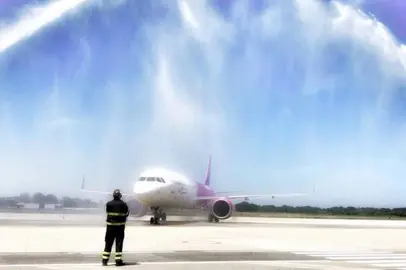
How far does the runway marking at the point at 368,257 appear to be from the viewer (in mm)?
16859

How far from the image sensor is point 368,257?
63.4 feet

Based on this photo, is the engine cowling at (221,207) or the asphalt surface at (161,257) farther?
the engine cowling at (221,207)

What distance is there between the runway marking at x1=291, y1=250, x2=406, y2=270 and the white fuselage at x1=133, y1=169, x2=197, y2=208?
857 inches

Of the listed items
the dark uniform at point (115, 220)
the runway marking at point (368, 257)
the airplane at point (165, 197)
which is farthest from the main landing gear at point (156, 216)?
the dark uniform at point (115, 220)

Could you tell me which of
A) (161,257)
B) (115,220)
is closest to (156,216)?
(161,257)

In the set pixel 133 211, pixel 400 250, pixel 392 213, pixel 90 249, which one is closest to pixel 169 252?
pixel 90 249

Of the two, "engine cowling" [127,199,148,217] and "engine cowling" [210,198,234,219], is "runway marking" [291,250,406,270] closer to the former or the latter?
"engine cowling" [127,199,148,217]

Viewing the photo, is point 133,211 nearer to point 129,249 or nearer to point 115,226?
point 129,249

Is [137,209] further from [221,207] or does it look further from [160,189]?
[221,207]

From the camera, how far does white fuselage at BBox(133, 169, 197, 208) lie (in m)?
41.0

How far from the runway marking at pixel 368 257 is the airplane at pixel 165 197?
21978 mm

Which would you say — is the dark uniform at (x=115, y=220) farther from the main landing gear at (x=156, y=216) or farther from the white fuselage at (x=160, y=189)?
the main landing gear at (x=156, y=216)

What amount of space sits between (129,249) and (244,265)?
21.0ft

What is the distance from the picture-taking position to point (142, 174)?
141 ft
